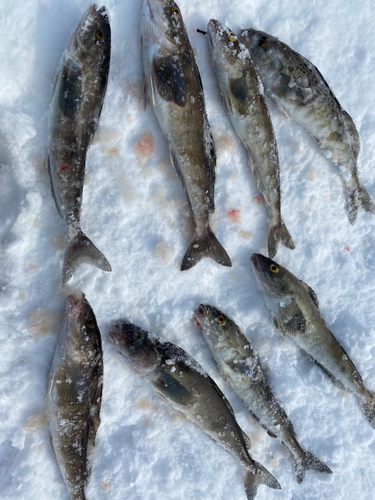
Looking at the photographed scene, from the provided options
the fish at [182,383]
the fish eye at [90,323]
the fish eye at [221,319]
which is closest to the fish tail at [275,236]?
the fish eye at [221,319]

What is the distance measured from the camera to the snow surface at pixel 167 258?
333cm

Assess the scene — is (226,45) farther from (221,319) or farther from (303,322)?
(303,322)

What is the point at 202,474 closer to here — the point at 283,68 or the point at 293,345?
the point at 293,345

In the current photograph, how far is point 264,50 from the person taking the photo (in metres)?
3.67

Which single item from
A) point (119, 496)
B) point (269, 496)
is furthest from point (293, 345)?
point (119, 496)

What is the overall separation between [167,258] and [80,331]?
1125 mm

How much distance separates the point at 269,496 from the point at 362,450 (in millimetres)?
1200

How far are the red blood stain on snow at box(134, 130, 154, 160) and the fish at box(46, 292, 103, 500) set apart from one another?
161 cm

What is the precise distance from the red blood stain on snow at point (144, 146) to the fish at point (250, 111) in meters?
0.91

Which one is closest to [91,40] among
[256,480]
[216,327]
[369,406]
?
[216,327]

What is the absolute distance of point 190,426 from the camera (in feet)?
12.0

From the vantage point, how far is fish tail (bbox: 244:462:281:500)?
3623mm

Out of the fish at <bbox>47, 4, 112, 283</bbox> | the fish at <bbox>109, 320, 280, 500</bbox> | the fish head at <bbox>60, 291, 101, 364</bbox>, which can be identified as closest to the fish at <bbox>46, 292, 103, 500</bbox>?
the fish head at <bbox>60, 291, 101, 364</bbox>

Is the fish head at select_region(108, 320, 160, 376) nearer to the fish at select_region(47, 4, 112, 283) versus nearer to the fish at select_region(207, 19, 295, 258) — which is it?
the fish at select_region(47, 4, 112, 283)
